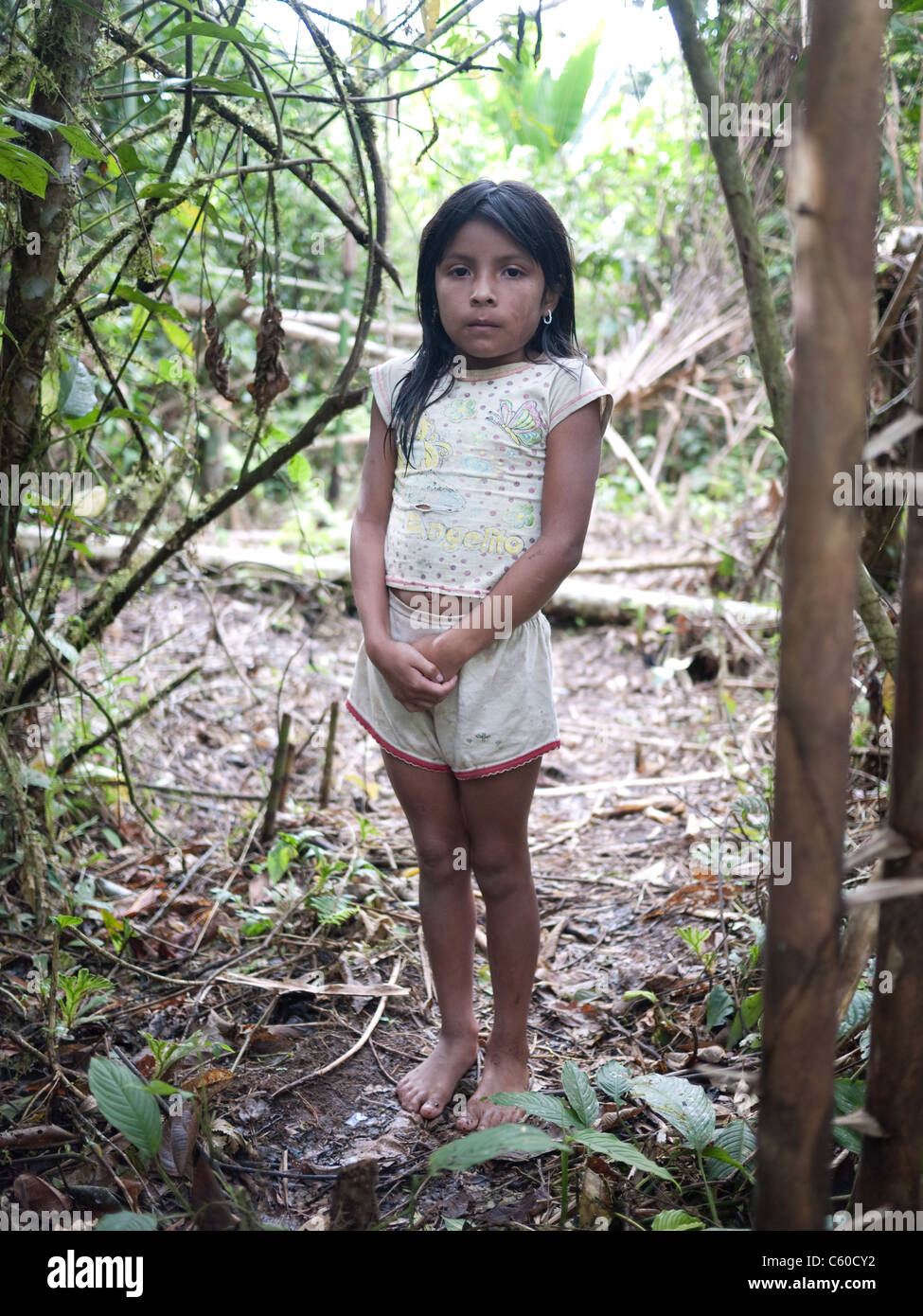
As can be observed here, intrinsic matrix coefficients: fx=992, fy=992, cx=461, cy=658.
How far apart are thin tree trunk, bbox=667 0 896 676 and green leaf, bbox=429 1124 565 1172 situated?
764mm

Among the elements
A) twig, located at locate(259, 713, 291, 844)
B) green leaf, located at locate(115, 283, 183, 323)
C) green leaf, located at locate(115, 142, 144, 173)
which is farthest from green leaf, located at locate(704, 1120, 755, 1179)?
green leaf, located at locate(115, 142, 144, 173)

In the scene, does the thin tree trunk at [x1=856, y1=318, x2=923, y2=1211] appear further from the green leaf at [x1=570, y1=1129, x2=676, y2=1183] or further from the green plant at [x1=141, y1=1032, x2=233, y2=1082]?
the green plant at [x1=141, y1=1032, x2=233, y2=1082]

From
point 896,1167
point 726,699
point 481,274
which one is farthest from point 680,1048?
point 726,699

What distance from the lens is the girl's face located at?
5.16 feet

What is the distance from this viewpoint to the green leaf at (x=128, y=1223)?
116 cm

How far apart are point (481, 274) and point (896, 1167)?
52.5 inches

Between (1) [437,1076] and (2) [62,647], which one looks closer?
(1) [437,1076]

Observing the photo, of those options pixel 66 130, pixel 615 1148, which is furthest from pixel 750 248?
pixel 615 1148

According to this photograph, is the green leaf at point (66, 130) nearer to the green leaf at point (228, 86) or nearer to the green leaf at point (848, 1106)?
the green leaf at point (228, 86)

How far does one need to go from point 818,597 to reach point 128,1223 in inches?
41.1

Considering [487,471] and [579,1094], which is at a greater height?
[487,471]

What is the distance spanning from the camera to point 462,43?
202cm

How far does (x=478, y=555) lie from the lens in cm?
164

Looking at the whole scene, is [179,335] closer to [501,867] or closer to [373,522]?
[373,522]
